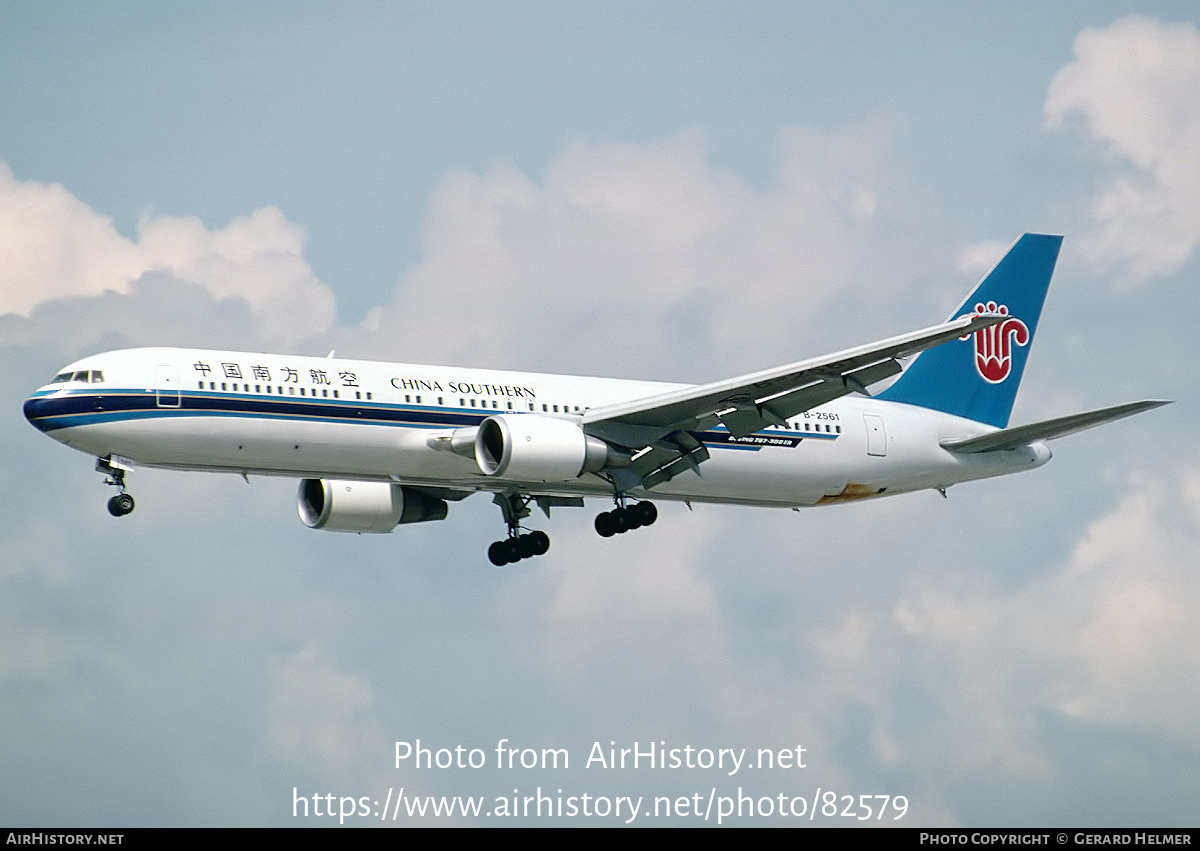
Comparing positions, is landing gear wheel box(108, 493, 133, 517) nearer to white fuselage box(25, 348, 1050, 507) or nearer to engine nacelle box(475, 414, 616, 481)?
white fuselage box(25, 348, 1050, 507)

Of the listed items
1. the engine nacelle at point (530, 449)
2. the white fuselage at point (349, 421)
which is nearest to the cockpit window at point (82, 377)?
the white fuselage at point (349, 421)

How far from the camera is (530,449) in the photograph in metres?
43.8

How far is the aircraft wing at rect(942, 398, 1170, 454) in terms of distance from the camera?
44.5 m

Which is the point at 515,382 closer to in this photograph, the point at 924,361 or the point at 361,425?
the point at 361,425

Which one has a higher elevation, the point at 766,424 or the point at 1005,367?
the point at 1005,367

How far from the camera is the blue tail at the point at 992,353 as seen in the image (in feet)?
174

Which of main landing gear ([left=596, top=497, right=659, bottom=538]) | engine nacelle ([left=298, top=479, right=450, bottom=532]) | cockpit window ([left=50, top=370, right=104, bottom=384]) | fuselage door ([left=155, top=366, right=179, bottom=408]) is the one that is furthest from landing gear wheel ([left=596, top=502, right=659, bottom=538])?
cockpit window ([left=50, top=370, right=104, bottom=384])

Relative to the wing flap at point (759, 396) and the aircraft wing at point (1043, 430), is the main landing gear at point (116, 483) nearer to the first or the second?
the wing flap at point (759, 396)

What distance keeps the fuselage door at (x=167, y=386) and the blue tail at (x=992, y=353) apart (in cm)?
2134

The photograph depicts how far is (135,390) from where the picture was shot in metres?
42.0

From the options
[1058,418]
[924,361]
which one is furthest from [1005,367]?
[1058,418]

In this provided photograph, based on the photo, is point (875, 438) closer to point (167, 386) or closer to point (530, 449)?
point (530, 449)

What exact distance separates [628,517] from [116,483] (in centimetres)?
1347

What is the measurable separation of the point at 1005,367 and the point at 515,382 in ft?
54.3
